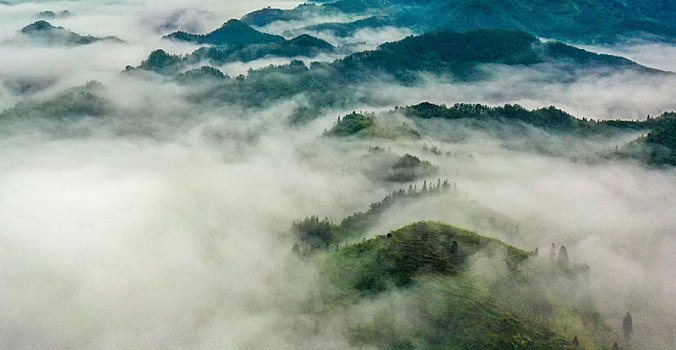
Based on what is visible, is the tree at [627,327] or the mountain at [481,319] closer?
the mountain at [481,319]

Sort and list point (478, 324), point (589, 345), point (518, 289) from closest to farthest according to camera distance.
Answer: point (589, 345) → point (478, 324) → point (518, 289)

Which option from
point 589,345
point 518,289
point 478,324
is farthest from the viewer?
point 518,289

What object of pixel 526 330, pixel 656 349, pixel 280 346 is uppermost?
pixel 526 330

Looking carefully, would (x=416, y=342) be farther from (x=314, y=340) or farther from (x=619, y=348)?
(x=619, y=348)

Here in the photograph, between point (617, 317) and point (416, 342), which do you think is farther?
point (617, 317)

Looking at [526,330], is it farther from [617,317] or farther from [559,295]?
[617,317]

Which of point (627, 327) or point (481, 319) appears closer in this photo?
point (481, 319)

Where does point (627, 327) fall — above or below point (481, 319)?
below

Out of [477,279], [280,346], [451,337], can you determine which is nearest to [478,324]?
[451,337]

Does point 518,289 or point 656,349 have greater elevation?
point 518,289

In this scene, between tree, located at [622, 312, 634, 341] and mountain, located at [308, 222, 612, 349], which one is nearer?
mountain, located at [308, 222, 612, 349]
